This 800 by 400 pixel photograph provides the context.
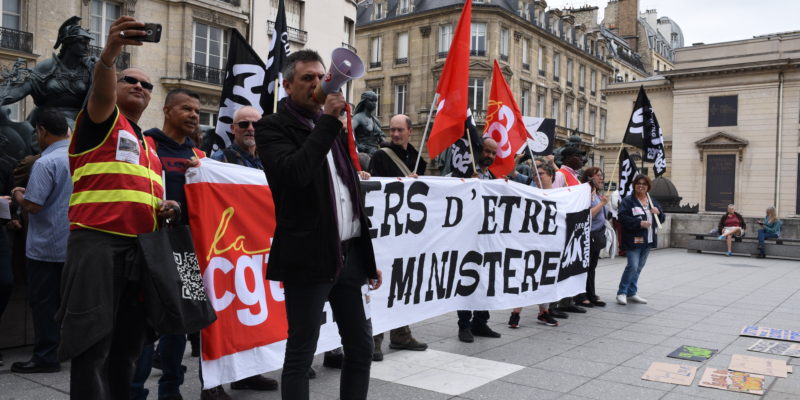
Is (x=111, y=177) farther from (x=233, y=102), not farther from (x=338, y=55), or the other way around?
(x=233, y=102)

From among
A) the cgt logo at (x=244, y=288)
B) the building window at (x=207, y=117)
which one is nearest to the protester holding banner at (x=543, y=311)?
the cgt logo at (x=244, y=288)

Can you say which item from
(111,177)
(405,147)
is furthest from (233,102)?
(111,177)

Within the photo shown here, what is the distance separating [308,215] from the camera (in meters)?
2.88

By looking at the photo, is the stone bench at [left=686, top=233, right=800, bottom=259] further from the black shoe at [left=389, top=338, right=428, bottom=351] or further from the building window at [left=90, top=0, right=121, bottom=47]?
the building window at [left=90, top=0, right=121, bottom=47]

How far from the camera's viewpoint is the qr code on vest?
10.3 ft

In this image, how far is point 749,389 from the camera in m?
4.73

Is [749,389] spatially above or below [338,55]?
below

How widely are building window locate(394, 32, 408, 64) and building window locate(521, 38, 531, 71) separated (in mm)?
8708

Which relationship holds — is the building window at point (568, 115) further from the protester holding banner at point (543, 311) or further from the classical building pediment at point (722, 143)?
the protester holding banner at point (543, 311)

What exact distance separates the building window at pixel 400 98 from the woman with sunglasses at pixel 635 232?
38225mm

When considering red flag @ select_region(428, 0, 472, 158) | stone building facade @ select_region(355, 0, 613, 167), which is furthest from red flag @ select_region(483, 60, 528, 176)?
stone building facade @ select_region(355, 0, 613, 167)

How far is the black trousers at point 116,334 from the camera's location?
2.81 metres

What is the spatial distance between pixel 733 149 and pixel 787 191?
352 centimetres

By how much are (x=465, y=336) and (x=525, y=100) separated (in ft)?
143
